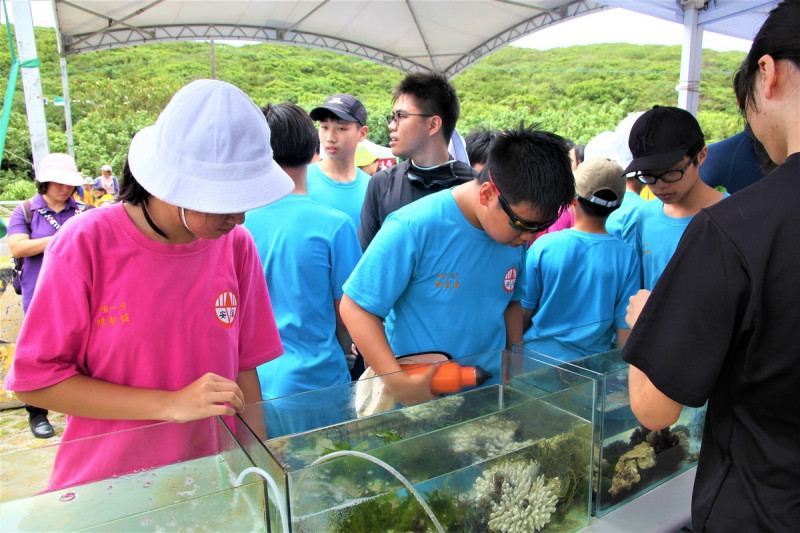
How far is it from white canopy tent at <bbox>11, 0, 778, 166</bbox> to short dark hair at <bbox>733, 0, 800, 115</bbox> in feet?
24.0

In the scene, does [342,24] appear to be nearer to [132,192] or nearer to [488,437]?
[132,192]

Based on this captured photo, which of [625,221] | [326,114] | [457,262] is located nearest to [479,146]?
[326,114]

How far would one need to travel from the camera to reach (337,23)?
9562 mm

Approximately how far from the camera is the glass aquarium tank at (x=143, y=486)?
0.92 meters

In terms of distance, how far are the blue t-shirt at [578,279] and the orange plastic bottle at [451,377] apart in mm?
747

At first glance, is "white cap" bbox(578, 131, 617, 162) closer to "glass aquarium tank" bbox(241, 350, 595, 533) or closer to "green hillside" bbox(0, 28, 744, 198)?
"glass aquarium tank" bbox(241, 350, 595, 533)

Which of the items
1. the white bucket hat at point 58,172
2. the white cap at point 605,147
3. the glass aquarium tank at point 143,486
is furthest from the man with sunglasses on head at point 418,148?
the white bucket hat at point 58,172

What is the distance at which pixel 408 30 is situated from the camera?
9781mm

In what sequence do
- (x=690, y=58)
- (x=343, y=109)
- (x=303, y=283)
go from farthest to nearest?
(x=690, y=58)
(x=343, y=109)
(x=303, y=283)

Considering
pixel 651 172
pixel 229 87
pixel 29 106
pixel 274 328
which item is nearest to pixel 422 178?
pixel 651 172

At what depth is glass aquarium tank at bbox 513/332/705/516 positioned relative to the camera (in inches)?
60.9

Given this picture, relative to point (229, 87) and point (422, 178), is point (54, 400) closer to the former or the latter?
point (229, 87)

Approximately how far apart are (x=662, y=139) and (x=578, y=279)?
648 millimetres

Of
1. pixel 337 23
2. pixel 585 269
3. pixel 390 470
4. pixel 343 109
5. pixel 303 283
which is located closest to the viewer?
pixel 390 470
